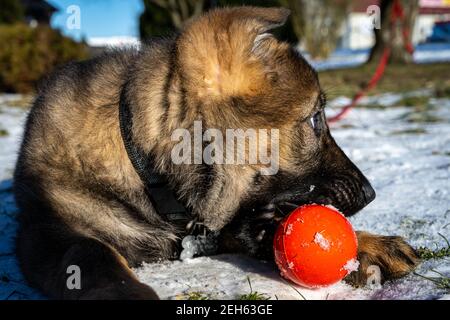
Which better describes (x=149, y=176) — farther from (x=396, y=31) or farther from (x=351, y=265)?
(x=396, y=31)

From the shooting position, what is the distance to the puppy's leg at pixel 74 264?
6.21ft

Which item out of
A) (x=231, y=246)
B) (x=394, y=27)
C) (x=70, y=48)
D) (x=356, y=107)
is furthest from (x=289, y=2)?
(x=231, y=246)

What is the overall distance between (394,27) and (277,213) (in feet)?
38.3

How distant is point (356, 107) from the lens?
26.1 feet

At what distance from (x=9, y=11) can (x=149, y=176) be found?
1029 inches

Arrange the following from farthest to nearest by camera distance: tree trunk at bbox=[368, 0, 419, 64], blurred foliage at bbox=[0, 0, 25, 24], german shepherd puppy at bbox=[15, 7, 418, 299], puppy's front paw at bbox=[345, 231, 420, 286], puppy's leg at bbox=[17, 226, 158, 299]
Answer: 1. blurred foliage at bbox=[0, 0, 25, 24]
2. tree trunk at bbox=[368, 0, 419, 64]
3. german shepherd puppy at bbox=[15, 7, 418, 299]
4. puppy's front paw at bbox=[345, 231, 420, 286]
5. puppy's leg at bbox=[17, 226, 158, 299]

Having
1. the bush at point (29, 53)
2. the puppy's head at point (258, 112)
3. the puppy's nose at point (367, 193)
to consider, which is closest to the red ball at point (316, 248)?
the puppy's head at point (258, 112)

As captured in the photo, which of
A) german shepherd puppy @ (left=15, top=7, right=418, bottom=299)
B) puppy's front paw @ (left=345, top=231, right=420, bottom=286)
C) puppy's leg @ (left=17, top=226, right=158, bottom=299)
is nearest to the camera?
puppy's leg @ (left=17, top=226, right=158, bottom=299)

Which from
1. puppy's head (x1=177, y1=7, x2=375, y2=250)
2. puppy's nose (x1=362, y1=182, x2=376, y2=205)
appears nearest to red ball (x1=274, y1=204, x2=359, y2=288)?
puppy's head (x1=177, y1=7, x2=375, y2=250)

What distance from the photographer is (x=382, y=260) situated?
7.59 feet

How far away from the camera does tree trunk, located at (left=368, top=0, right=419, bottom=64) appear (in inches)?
515

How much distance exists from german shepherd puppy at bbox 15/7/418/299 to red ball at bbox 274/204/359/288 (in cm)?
17

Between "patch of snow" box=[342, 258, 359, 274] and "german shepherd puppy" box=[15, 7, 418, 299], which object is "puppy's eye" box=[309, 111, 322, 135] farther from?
"patch of snow" box=[342, 258, 359, 274]

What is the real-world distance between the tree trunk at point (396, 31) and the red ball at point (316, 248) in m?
11.5
